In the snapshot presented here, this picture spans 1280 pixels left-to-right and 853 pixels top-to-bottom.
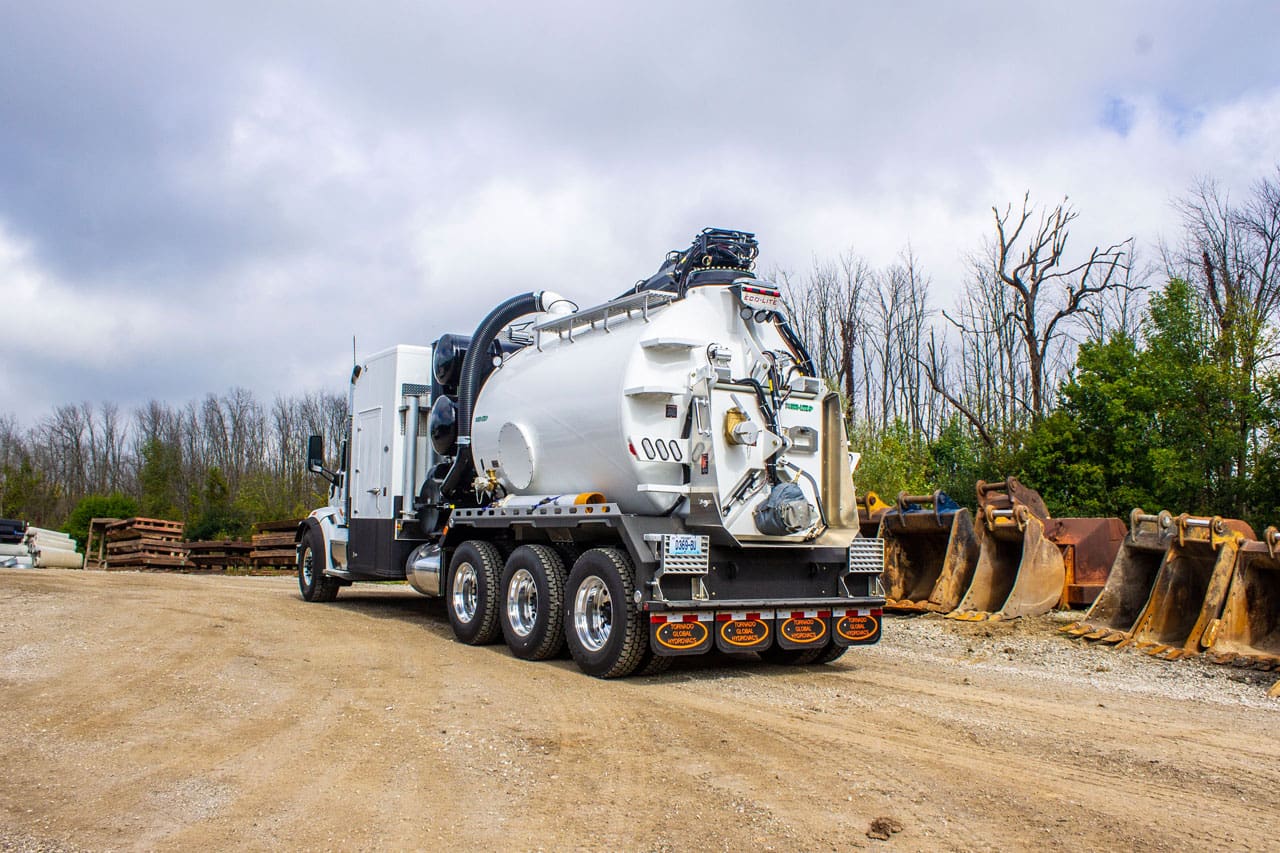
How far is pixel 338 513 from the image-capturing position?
1518cm

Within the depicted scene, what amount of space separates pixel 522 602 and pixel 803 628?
2.82 meters

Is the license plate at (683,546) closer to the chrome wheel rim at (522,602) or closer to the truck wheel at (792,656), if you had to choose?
the truck wheel at (792,656)

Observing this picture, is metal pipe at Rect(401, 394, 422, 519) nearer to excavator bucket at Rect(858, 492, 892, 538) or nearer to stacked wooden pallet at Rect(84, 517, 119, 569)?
excavator bucket at Rect(858, 492, 892, 538)

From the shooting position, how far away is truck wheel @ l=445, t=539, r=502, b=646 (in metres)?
10.7

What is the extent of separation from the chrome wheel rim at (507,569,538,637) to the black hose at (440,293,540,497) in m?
2.46

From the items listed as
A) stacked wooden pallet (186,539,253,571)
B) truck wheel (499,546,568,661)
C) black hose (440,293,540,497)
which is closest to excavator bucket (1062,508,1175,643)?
truck wheel (499,546,568,661)

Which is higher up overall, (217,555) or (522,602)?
(522,602)

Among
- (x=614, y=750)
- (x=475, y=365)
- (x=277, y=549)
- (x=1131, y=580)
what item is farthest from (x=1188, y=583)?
(x=277, y=549)

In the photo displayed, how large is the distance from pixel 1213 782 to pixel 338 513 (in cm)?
1222

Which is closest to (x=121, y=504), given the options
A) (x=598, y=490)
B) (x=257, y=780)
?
(x=598, y=490)

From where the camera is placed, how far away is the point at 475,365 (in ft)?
40.5

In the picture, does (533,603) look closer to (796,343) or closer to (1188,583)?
(796,343)

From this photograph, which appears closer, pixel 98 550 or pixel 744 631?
pixel 744 631

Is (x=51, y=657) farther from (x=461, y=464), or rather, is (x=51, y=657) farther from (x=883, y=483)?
(x=883, y=483)
